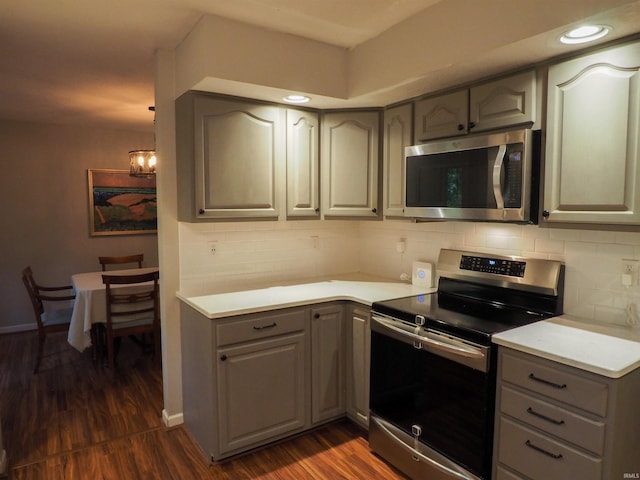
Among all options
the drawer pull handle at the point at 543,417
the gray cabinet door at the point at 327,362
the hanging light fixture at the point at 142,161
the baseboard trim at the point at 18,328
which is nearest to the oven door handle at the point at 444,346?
the drawer pull handle at the point at 543,417

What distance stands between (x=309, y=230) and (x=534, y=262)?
162cm

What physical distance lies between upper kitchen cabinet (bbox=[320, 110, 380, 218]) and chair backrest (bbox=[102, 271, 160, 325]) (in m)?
1.75

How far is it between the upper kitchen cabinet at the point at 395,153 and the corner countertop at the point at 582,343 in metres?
1.10

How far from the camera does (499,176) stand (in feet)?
6.65

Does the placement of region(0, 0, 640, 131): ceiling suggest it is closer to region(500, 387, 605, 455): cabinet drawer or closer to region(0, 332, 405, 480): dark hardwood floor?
region(500, 387, 605, 455): cabinet drawer

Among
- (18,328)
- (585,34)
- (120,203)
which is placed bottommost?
(18,328)

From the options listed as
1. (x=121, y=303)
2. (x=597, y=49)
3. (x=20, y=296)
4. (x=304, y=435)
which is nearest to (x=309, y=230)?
(x=304, y=435)

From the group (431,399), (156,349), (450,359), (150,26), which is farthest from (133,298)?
(450,359)

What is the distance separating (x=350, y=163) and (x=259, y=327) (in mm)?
1268

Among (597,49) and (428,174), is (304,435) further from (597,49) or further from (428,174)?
(597,49)

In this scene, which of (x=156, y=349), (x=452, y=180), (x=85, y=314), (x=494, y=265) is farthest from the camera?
(x=156, y=349)

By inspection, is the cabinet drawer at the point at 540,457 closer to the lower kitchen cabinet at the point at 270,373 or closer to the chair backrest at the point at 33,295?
the lower kitchen cabinet at the point at 270,373

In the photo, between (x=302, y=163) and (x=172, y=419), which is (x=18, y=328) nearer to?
(x=172, y=419)

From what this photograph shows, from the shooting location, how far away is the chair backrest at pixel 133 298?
354cm
